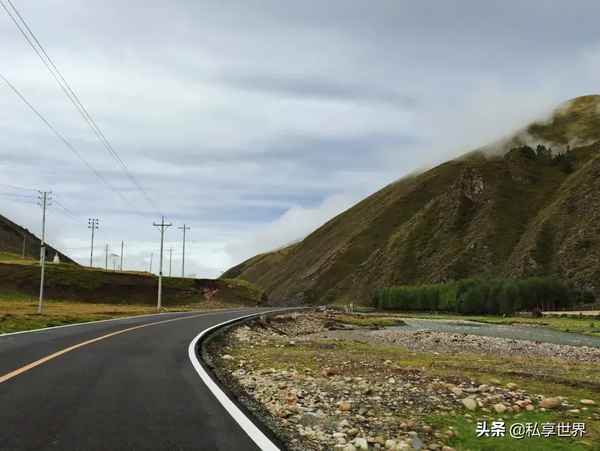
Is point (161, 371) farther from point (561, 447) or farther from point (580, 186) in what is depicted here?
point (580, 186)

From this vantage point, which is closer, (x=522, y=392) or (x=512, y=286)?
(x=522, y=392)

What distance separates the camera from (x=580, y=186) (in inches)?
6752

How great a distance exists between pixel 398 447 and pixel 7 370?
30.4 feet

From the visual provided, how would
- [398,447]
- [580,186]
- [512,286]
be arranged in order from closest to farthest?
[398,447]
[512,286]
[580,186]

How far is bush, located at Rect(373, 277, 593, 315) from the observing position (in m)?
120

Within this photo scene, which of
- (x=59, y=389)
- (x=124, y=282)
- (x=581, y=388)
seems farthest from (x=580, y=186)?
(x=59, y=389)

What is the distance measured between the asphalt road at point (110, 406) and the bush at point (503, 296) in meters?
104

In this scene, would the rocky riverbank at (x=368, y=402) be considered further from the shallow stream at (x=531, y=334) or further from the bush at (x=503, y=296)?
the bush at (x=503, y=296)

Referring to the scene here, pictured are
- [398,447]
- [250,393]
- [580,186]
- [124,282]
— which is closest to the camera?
[398,447]

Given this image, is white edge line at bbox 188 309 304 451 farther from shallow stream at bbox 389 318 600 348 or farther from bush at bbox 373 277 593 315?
bush at bbox 373 277 593 315

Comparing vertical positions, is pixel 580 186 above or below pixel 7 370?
above

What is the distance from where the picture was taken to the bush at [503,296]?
120m

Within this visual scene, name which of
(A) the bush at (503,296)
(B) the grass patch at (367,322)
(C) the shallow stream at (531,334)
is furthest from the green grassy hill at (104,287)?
(A) the bush at (503,296)

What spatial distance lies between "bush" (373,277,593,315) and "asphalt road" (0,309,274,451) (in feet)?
341
